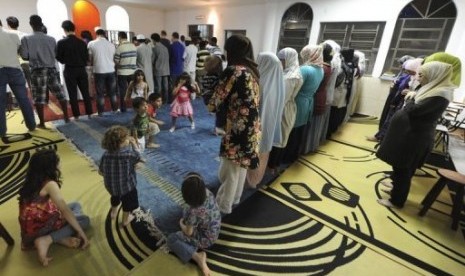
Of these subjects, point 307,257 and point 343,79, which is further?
point 343,79

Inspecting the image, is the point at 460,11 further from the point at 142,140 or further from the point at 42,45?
the point at 42,45

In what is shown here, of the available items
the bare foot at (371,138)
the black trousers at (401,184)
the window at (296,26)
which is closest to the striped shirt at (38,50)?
the black trousers at (401,184)

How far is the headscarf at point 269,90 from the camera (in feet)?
6.33

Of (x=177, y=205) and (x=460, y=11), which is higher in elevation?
(x=460, y=11)

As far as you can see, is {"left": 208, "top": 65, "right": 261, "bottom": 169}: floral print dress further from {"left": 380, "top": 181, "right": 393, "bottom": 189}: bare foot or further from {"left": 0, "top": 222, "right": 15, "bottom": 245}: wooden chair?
{"left": 380, "top": 181, "right": 393, "bottom": 189}: bare foot

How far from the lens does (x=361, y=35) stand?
221 inches

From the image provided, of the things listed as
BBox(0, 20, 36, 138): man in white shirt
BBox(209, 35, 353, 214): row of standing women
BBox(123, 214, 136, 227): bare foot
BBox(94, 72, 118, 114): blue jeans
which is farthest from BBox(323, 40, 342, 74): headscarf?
BBox(0, 20, 36, 138): man in white shirt

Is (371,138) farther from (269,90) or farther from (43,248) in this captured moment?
(43,248)

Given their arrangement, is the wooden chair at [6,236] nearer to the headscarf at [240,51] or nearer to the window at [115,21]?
the headscarf at [240,51]

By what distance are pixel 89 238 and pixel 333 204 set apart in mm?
2086

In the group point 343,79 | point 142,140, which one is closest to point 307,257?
point 142,140

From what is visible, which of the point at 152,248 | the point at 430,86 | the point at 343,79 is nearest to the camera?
the point at 152,248

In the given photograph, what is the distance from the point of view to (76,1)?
8.26 meters

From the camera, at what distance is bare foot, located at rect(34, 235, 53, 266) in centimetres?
146
